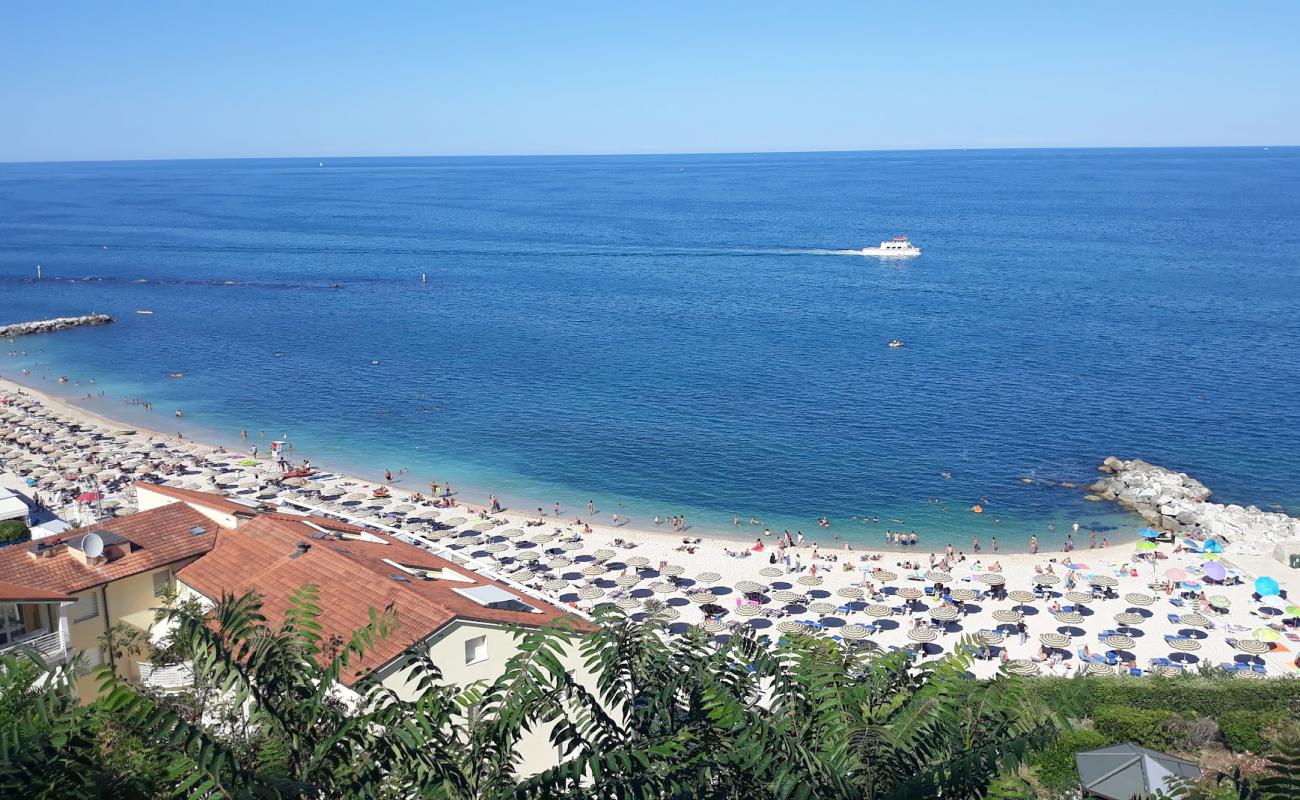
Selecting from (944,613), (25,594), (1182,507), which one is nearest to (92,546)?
(25,594)

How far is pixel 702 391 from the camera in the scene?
2872 inches

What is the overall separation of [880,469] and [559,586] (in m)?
24.5

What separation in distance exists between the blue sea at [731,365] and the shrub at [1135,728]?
2283 centimetres

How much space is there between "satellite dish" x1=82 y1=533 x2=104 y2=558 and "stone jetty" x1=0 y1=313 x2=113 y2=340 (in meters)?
86.8

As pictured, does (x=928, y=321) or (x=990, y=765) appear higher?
(x=990, y=765)

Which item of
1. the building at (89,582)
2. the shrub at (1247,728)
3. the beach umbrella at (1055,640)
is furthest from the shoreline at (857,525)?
the building at (89,582)

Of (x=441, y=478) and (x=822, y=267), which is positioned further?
(x=822, y=267)

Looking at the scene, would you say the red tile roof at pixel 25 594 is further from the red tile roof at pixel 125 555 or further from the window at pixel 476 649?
the window at pixel 476 649

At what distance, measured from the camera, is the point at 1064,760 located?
23.0 meters

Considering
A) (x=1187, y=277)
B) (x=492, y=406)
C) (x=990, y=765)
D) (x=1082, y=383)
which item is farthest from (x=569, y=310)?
(x=990, y=765)

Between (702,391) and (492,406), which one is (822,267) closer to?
(702,391)

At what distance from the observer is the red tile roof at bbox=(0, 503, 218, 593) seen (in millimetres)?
21234

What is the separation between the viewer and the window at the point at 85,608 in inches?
832

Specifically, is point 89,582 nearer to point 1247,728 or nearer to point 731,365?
point 1247,728
